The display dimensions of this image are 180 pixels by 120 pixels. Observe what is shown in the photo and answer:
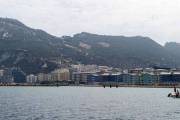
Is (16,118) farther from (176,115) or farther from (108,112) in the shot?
(176,115)

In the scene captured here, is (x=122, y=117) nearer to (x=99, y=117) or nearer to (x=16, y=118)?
(x=99, y=117)

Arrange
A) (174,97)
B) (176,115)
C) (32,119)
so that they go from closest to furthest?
(32,119) → (176,115) → (174,97)

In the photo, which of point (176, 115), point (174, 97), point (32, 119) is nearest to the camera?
point (32, 119)

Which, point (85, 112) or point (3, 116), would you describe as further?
point (85, 112)

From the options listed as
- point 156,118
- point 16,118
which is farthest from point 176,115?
point 16,118

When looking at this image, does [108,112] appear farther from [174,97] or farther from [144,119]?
[174,97]

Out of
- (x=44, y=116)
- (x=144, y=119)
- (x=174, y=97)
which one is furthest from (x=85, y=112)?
(x=174, y=97)

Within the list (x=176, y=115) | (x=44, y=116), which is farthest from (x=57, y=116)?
(x=176, y=115)

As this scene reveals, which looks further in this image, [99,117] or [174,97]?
[174,97]
